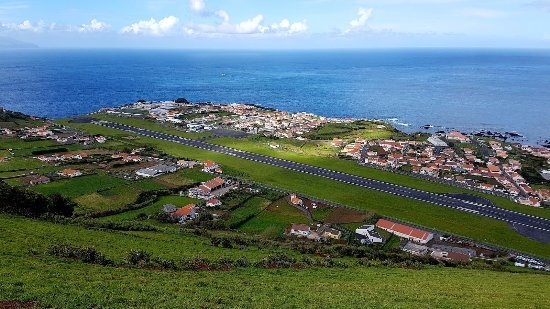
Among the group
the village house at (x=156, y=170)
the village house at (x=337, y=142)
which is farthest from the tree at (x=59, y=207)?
the village house at (x=337, y=142)

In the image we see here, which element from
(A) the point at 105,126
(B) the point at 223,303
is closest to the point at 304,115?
(A) the point at 105,126

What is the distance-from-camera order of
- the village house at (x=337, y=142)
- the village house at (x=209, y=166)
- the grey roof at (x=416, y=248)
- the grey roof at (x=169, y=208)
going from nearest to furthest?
the grey roof at (x=416, y=248) → the grey roof at (x=169, y=208) → the village house at (x=209, y=166) → the village house at (x=337, y=142)

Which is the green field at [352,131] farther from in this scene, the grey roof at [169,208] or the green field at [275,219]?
the grey roof at [169,208]

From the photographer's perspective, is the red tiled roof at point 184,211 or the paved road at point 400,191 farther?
the paved road at point 400,191

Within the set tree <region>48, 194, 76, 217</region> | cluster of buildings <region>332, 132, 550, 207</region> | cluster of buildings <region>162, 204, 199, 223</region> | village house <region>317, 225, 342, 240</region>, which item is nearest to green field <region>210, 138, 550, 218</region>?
cluster of buildings <region>332, 132, 550, 207</region>

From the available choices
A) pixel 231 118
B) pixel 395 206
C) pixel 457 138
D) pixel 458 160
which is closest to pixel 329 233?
pixel 395 206

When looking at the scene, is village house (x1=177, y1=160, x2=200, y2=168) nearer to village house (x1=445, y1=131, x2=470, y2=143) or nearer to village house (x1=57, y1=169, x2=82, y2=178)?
village house (x1=57, y1=169, x2=82, y2=178)
